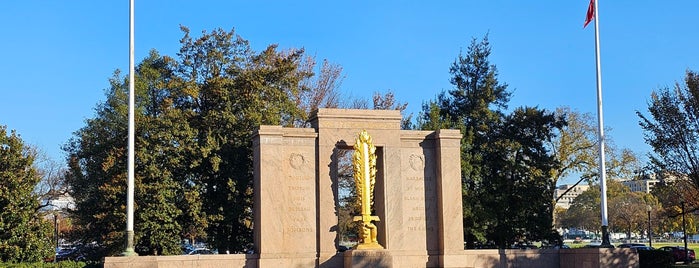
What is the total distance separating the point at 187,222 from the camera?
33250 millimetres

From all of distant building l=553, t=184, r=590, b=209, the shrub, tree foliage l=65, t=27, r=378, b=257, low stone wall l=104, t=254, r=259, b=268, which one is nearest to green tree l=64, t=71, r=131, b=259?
tree foliage l=65, t=27, r=378, b=257

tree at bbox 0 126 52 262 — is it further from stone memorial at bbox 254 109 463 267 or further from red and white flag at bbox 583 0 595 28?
red and white flag at bbox 583 0 595 28

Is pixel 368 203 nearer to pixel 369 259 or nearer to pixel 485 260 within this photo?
pixel 369 259

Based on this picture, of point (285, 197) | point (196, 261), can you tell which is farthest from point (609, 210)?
point (196, 261)

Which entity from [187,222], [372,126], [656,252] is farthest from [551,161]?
[187,222]

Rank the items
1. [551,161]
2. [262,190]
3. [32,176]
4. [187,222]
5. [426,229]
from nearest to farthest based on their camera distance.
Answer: [262,190], [426,229], [32,176], [187,222], [551,161]

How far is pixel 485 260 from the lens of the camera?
27.7 metres

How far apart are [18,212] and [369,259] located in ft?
48.4

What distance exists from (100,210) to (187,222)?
4.07m

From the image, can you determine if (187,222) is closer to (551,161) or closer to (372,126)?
(372,126)

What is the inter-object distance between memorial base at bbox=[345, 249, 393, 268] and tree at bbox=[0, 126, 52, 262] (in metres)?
13.7

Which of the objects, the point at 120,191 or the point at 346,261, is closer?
the point at 346,261

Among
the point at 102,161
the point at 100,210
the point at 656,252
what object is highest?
the point at 102,161

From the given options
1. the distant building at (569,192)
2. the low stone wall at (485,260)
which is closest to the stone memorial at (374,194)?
the low stone wall at (485,260)
